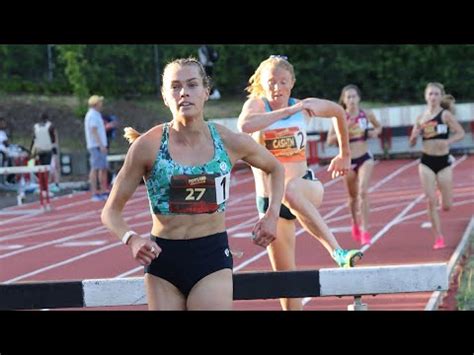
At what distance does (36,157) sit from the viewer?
74.4 feet

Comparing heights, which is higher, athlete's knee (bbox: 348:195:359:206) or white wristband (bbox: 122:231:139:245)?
white wristband (bbox: 122:231:139:245)

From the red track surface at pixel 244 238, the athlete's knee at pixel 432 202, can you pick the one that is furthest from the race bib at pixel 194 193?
the athlete's knee at pixel 432 202

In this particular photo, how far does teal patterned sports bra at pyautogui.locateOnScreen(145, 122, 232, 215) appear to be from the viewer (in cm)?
573

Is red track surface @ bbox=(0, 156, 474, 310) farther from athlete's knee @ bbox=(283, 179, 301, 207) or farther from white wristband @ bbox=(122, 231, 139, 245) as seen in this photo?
white wristband @ bbox=(122, 231, 139, 245)

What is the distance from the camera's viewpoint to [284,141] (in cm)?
790

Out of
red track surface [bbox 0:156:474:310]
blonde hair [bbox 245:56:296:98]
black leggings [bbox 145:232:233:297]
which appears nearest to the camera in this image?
black leggings [bbox 145:232:233:297]

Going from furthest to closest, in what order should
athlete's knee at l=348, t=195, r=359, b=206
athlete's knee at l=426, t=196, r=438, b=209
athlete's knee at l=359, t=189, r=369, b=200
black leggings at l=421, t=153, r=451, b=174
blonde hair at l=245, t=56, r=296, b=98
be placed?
athlete's knee at l=348, t=195, r=359, b=206
athlete's knee at l=359, t=189, r=369, b=200
black leggings at l=421, t=153, r=451, b=174
athlete's knee at l=426, t=196, r=438, b=209
blonde hair at l=245, t=56, r=296, b=98

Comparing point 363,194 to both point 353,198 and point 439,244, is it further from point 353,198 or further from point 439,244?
point 439,244

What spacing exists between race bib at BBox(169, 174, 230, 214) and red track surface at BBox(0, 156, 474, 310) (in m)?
4.18

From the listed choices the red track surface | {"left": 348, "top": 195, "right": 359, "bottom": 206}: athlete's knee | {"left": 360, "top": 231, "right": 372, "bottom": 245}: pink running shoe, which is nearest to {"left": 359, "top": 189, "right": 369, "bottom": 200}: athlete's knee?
{"left": 348, "top": 195, "right": 359, "bottom": 206}: athlete's knee

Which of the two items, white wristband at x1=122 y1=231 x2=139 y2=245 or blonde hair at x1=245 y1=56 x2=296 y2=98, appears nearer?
white wristband at x1=122 y1=231 x2=139 y2=245

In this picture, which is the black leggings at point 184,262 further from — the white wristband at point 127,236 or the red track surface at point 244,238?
the red track surface at point 244,238
